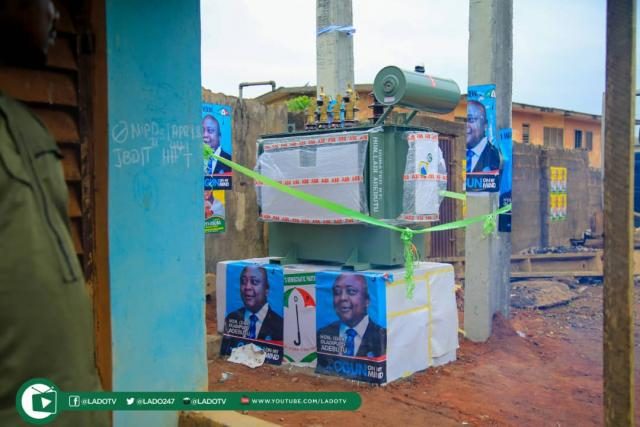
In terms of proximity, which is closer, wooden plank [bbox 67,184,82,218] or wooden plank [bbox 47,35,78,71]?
wooden plank [bbox 47,35,78,71]

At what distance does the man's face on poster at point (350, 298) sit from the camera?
5.51m

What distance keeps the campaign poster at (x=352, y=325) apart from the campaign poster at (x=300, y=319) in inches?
3.9

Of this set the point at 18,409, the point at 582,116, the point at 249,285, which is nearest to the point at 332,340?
the point at 249,285

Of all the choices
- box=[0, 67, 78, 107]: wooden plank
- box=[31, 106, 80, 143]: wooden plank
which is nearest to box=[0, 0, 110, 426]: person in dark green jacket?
box=[0, 67, 78, 107]: wooden plank

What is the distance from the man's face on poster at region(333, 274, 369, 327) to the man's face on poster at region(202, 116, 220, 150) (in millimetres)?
2356

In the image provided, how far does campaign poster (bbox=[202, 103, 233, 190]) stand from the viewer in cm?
712

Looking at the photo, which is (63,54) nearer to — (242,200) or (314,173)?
(314,173)

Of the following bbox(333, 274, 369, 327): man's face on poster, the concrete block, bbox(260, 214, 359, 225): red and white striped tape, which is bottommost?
the concrete block

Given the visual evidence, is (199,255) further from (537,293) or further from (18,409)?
(537,293)

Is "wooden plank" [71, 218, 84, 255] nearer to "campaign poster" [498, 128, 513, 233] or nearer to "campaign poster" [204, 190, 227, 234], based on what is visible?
"campaign poster" [204, 190, 227, 234]

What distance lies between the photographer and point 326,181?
5.84 meters

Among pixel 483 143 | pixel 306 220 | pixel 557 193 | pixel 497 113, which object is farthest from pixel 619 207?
pixel 557 193

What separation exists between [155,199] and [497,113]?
4451 millimetres

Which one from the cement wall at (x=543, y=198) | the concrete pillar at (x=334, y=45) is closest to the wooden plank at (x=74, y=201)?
the concrete pillar at (x=334, y=45)
